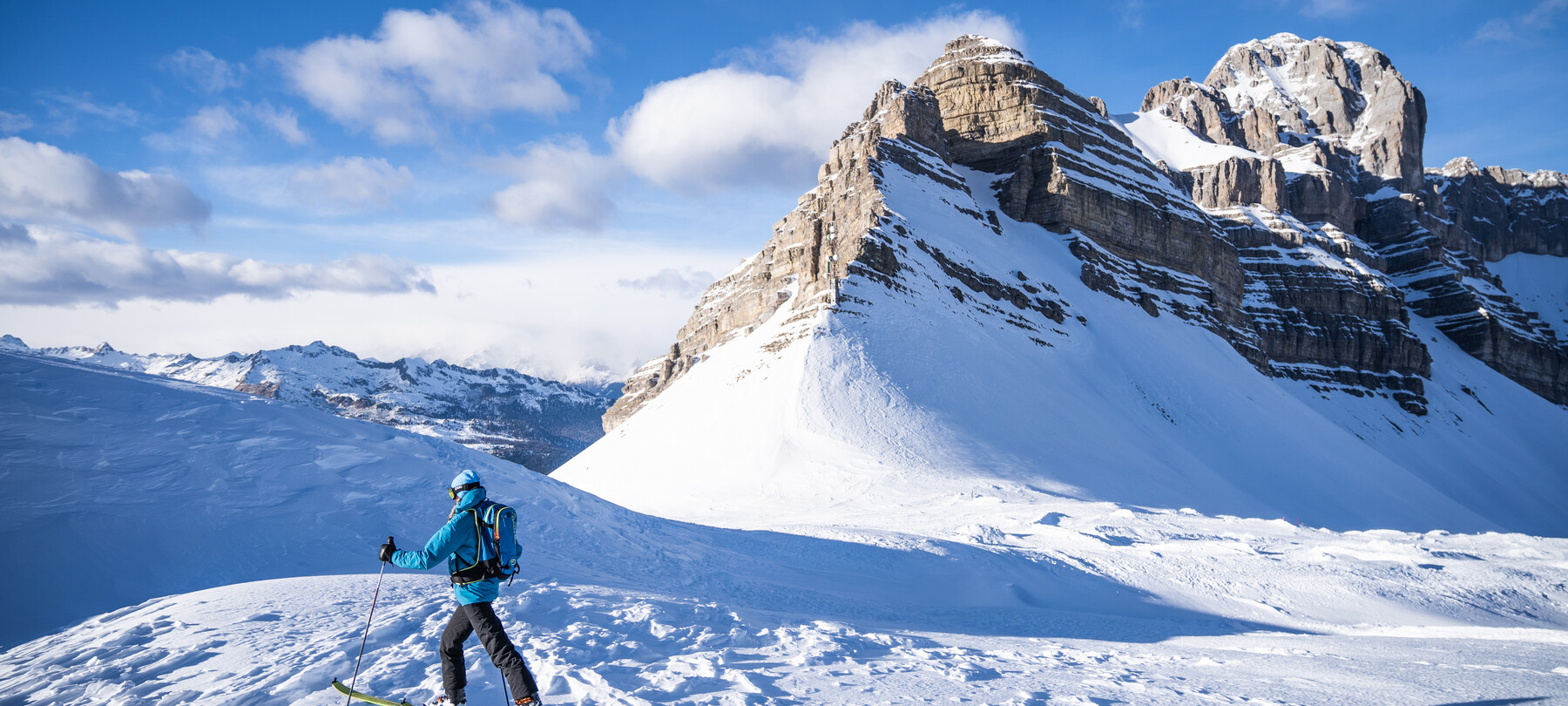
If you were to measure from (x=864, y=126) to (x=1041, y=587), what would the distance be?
6261cm

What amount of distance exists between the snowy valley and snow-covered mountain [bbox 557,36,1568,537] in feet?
1.13

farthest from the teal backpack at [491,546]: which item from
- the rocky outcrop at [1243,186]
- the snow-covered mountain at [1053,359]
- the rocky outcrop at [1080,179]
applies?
the rocky outcrop at [1243,186]

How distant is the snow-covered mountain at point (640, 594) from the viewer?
7.10 meters

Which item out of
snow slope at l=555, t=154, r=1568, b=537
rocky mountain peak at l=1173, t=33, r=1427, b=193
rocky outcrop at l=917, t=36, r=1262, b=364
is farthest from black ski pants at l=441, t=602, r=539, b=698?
rocky mountain peak at l=1173, t=33, r=1427, b=193

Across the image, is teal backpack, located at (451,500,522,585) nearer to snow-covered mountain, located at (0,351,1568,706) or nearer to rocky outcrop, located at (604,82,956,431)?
snow-covered mountain, located at (0,351,1568,706)

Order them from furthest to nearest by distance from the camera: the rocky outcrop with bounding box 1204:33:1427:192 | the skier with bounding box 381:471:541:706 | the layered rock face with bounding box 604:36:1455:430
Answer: the rocky outcrop with bounding box 1204:33:1427:192, the layered rock face with bounding box 604:36:1455:430, the skier with bounding box 381:471:541:706

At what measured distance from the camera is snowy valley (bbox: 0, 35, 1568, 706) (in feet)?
25.3

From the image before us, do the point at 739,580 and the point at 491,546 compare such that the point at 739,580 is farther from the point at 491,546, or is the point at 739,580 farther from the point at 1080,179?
the point at 1080,179

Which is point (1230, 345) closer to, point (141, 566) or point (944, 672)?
point (944, 672)

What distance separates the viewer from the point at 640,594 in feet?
34.1

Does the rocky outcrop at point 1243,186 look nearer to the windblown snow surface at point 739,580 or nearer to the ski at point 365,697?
the windblown snow surface at point 739,580

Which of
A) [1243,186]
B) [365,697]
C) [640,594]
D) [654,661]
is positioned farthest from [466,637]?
[1243,186]

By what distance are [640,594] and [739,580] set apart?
350cm

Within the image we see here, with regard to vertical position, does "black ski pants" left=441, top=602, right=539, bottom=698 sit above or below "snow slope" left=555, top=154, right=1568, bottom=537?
below
